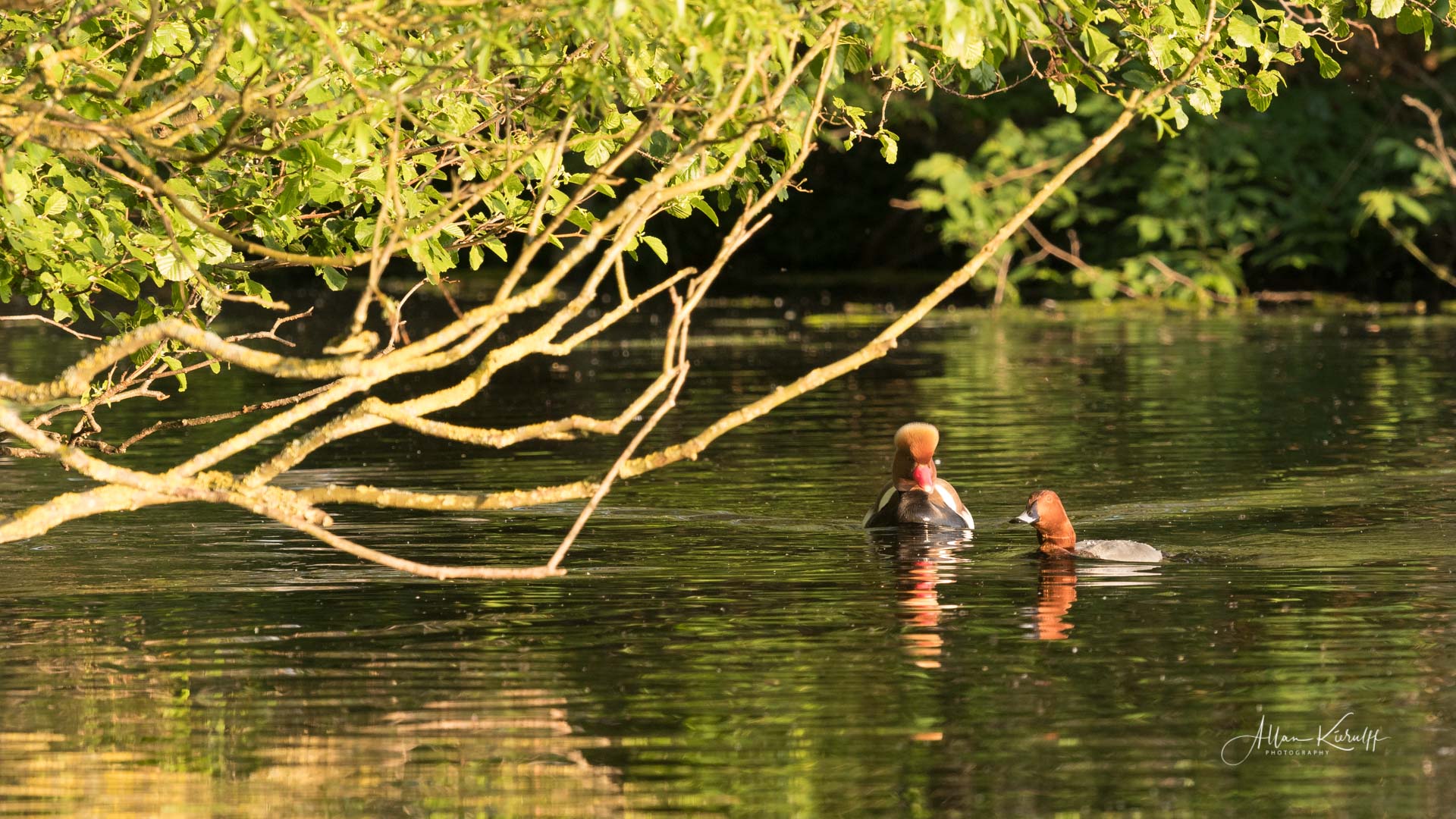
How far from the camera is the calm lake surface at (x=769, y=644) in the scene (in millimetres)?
7883

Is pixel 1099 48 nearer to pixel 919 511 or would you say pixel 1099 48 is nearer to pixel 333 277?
pixel 333 277

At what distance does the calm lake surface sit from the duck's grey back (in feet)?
0.45

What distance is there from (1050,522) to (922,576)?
0.84 metres

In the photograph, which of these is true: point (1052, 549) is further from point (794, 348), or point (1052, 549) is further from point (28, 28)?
point (794, 348)

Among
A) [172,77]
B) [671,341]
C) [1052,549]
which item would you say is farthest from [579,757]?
[1052,549]

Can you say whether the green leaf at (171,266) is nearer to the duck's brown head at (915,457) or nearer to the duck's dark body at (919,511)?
the duck's dark body at (919,511)

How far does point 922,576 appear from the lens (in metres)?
12.4

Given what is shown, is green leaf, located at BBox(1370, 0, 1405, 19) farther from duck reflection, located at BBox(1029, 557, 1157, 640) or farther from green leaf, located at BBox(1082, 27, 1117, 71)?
duck reflection, located at BBox(1029, 557, 1157, 640)

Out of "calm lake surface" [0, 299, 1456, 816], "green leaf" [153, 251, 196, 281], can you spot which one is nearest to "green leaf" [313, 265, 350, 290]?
"green leaf" [153, 251, 196, 281]

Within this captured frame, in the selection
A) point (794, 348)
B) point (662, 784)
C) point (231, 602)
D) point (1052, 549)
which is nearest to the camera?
point (662, 784)

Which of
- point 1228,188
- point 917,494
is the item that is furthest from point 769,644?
point 1228,188

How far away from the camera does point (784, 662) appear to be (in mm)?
9938

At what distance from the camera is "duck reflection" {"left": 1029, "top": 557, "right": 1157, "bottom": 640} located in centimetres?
1070

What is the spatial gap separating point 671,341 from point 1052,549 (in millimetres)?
4710
